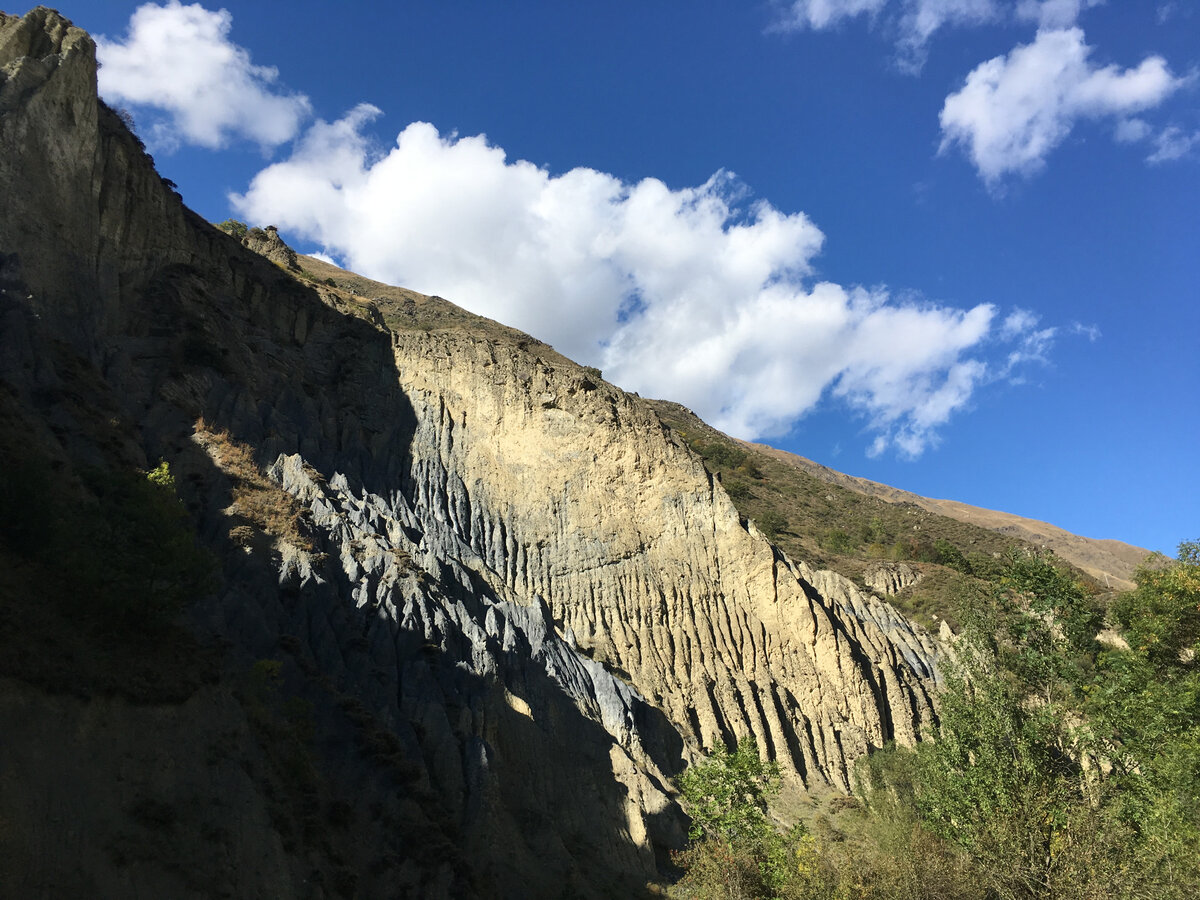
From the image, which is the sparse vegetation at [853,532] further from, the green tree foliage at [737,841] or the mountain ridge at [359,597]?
the green tree foliage at [737,841]

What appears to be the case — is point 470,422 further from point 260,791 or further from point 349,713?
point 260,791

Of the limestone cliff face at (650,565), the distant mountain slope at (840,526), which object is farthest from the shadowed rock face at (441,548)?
the distant mountain slope at (840,526)

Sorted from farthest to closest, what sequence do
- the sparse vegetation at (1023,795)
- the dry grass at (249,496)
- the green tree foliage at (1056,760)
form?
1. the dry grass at (249,496)
2. the sparse vegetation at (1023,795)
3. the green tree foliage at (1056,760)

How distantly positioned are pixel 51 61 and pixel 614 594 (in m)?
39.0

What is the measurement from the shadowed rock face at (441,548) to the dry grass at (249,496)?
318 millimetres

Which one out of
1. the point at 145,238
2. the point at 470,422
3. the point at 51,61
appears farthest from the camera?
the point at 470,422

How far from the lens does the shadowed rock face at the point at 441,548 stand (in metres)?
24.2

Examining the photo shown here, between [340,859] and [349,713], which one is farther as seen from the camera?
[349,713]

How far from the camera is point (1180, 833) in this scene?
1734cm

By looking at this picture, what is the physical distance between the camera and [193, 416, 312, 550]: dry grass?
2866 cm

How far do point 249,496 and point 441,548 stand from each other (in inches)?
401

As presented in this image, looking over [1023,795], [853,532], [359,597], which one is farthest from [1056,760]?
[853,532]

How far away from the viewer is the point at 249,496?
30.0 m

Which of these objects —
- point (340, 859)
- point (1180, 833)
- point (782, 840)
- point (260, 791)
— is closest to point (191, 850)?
point (260, 791)
